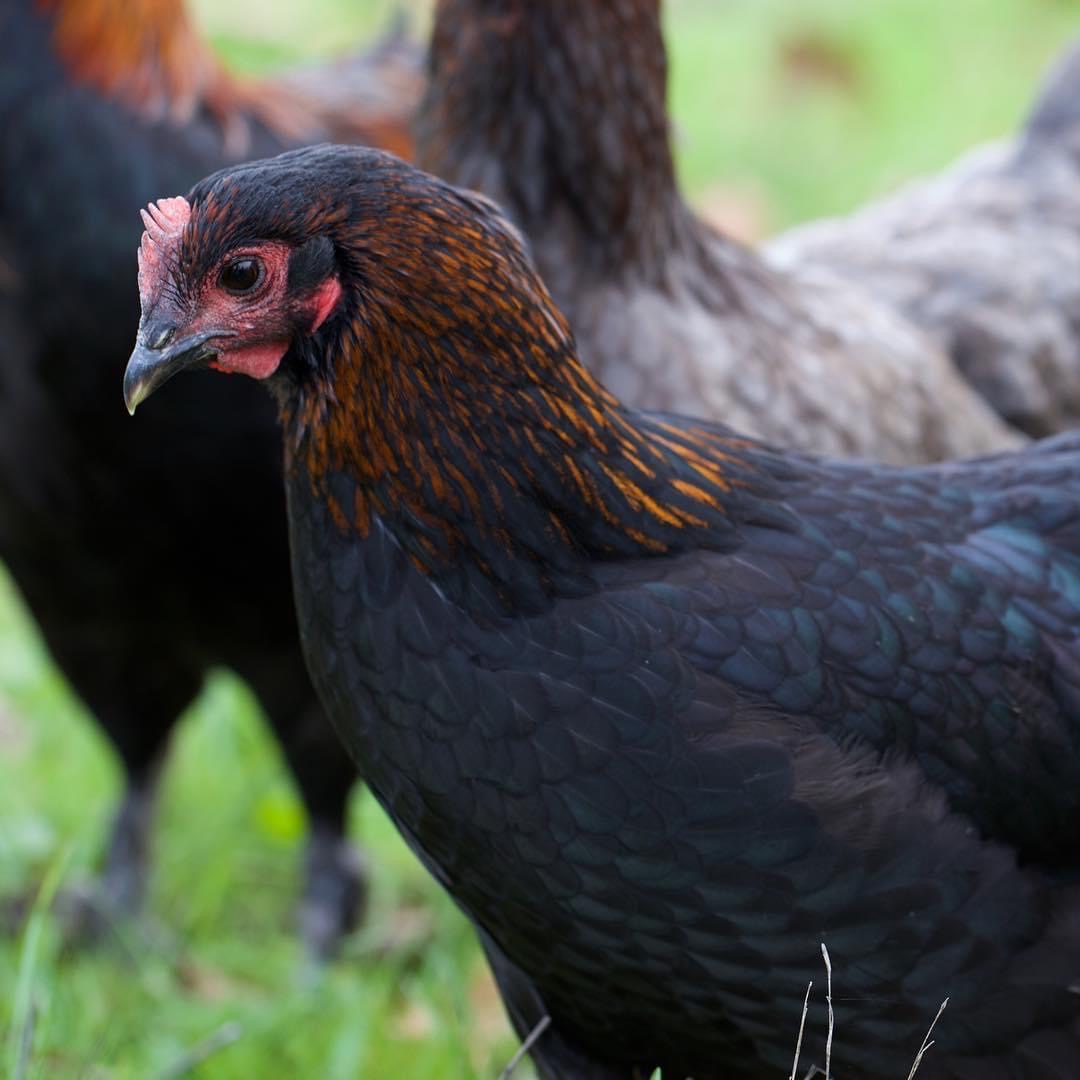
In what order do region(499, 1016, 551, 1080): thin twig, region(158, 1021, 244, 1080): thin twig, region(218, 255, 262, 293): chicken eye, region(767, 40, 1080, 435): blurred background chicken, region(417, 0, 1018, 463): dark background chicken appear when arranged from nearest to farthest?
region(218, 255, 262, 293): chicken eye < region(499, 1016, 551, 1080): thin twig < region(158, 1021, 244, 1080): thin twig < region(417, 0, 1018, 463): dark background chicken < region(767, 40, 1080, 435): blurred background chicken

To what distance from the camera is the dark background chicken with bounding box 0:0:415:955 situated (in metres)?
2.90

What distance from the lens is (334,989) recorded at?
11.0 feet

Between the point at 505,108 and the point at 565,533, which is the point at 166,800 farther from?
the point at 565,533

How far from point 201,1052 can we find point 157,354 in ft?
3.98

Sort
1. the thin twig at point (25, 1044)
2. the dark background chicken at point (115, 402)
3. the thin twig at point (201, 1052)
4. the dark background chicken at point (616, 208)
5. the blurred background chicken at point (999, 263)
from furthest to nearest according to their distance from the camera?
the blurred background chicken at point (999, 263) → the dark background chicken at point (115, 402) → the dark background chicken at point (616, 208) → the thin twig at point (201, 1052) → the thin twig at point (25, 1044)

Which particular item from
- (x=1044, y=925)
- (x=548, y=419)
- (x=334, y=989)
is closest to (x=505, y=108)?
(x=548, y=419)

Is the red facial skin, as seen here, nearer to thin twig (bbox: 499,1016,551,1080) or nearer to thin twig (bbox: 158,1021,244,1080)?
thin twig (bbox: 499,1016,551,1080)

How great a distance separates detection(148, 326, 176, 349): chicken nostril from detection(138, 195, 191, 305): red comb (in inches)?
1.7

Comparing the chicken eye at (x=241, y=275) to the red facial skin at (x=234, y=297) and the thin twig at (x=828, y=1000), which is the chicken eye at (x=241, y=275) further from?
the thin twig at (x=828, y=1000)

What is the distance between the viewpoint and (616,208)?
9.11ft

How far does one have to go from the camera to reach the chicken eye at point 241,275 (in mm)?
1797


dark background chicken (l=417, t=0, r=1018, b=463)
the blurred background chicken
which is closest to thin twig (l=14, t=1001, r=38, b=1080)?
dark background chicken (l=417, t=0, r=1018, b=463)

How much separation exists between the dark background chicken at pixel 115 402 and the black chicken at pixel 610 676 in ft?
3.50

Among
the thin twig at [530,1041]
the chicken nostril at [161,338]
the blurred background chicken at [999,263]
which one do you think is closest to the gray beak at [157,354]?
the chicken nostril at [161,338]
